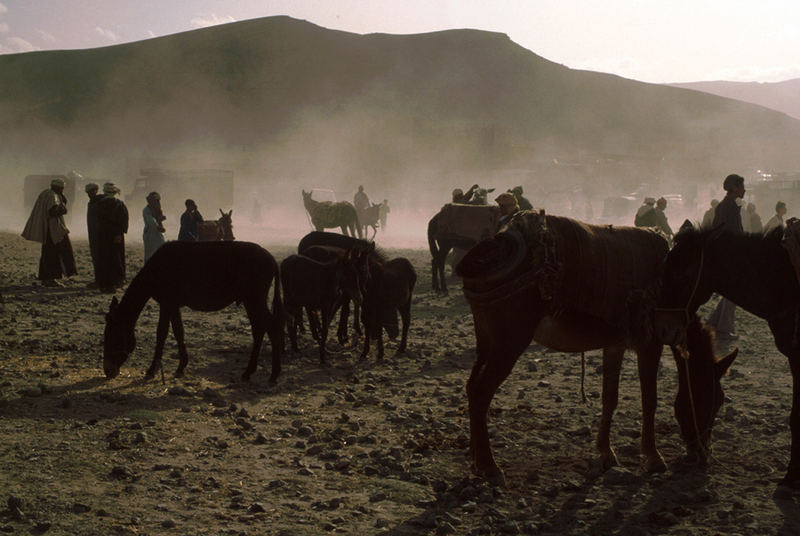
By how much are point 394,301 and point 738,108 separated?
129634 millimetres

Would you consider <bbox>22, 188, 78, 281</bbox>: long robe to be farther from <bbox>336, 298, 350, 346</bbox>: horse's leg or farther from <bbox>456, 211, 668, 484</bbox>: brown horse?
<bbox>456, 211, 668, 484</bbox>: brown horse

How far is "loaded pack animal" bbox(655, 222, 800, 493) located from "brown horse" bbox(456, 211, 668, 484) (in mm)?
222

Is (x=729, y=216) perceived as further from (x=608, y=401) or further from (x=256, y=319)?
(x=256, y=319)

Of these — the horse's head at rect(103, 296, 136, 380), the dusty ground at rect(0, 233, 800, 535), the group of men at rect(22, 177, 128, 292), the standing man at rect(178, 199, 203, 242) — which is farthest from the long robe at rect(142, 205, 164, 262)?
the horse's head at rect(103, 296, 136, 380)

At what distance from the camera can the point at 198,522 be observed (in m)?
5.18

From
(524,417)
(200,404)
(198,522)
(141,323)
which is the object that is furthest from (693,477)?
(141,323)

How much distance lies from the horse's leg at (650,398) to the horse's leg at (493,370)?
3.32ft

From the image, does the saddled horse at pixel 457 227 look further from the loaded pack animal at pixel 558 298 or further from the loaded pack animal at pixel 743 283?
the loaded pack animal at pixel 743 283

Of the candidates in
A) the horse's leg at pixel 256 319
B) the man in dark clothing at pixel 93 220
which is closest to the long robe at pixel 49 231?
the man in dark clothing at pixel 93 220

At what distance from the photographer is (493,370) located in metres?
6.00

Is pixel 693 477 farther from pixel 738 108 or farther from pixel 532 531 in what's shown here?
pixel 738 108

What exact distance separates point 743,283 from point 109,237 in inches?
503

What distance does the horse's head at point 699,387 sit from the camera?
6531mm

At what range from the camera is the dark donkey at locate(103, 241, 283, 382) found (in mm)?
9156
